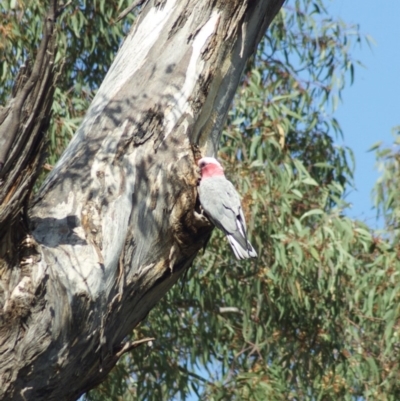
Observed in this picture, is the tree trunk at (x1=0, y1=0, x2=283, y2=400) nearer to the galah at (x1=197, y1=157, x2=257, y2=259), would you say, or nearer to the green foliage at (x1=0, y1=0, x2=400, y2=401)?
the galah at (x1=197, y1=157, x2=257, y2=259)

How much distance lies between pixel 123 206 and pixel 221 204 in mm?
728

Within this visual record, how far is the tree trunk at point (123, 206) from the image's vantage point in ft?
7.23

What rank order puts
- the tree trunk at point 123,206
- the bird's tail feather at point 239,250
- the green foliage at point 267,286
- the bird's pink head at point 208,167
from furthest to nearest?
the green foliage at point 267,286 < the bird's tail feather at point 239,250 < the bird's pink head at point 208,167 < the tree trunk at point 123,206

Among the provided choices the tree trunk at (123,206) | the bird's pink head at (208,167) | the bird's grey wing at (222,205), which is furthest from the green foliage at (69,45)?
the tree trunk at (123,206)

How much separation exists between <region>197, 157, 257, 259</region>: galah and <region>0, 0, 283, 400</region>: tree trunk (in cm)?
9

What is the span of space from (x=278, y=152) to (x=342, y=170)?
90 cm

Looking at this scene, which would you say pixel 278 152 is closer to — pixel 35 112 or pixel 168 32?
pixel 168 32

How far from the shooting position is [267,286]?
5.46 meters

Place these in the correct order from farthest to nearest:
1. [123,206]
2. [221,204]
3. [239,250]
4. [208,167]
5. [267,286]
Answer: [267,286], [239,250], [221,204], [208,167], [123,206]

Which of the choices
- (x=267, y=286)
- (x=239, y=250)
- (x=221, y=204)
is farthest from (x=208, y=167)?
(x=267, y=286)

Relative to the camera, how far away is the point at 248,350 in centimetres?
583

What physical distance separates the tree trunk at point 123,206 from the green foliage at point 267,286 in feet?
6.94

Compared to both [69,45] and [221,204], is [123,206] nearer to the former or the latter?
[221,204]

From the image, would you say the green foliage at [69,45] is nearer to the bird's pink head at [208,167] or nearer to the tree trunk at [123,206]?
the bird's pink head at [208,167]
